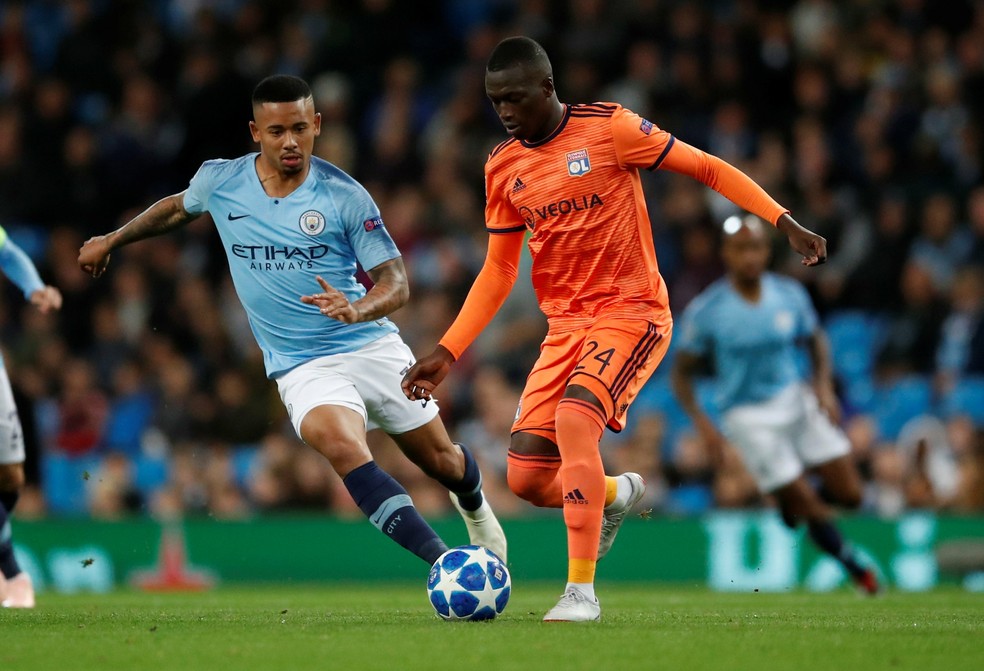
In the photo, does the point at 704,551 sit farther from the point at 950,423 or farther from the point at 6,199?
the point at 6,199

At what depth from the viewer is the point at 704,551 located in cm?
1278

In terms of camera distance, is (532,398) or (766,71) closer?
(532,398)

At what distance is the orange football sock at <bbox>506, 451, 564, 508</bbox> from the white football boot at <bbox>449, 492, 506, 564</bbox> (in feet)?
3.19

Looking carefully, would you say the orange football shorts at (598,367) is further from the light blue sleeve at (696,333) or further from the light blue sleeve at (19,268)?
the light blue sleeve at (696,333)

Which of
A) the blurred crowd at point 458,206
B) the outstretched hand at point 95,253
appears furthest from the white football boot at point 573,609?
the blurred crowd at point 458,206

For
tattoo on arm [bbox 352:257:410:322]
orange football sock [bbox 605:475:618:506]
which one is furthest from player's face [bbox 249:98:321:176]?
orange football sock [bbox 605:475:618:506]

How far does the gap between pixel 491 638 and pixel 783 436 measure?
563 centimetres

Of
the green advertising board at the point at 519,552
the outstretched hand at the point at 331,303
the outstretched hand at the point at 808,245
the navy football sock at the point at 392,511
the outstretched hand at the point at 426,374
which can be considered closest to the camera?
the outstretched hand at the point at 808,245

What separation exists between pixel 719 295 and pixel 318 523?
4.27 metres

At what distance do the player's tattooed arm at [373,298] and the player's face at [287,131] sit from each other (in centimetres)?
68

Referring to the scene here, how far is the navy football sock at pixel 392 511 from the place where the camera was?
7.04 metres

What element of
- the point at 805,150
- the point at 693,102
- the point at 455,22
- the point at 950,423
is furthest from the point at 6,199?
the point at 950,423

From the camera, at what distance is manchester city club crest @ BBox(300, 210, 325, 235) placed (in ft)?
25.0

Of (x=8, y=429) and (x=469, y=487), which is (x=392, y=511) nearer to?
(x=469, y=487)
